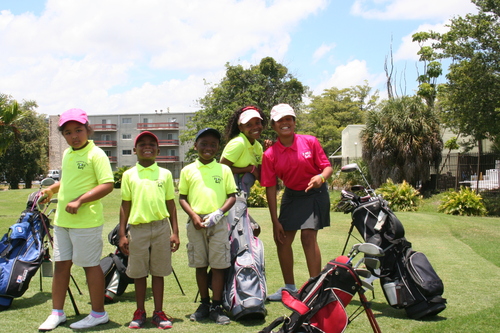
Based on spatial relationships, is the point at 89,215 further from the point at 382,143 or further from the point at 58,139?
the point at 58,139

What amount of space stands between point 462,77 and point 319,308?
16.5 m

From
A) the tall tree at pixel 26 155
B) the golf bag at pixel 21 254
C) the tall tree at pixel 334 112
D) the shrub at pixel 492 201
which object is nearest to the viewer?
the golf bag at pixel 21 254

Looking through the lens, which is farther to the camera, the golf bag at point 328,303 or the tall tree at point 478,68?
the tall tree at point 478,68

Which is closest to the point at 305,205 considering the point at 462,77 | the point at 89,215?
the point at 89,215

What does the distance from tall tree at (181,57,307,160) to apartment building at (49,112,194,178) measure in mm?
Result: 30781

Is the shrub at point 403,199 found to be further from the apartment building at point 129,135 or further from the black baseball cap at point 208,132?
the apartment building at point 129,135

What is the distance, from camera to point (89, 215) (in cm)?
405

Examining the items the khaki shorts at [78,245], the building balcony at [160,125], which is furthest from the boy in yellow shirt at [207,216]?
the building balcony at [160,125]

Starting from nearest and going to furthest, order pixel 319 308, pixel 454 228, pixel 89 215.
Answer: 1. pixel 319 308
2. pixel 89 215
3. pixel 454 228

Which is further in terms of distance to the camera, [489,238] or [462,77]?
[462,77]

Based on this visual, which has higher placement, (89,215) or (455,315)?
(89,215)

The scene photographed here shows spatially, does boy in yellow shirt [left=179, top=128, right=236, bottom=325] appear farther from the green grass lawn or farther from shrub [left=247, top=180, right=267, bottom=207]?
shrub [left=247, top=180, right=267, bottom=207]

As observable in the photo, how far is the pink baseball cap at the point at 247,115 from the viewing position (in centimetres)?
486

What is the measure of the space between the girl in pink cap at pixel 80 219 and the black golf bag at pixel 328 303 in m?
1.87
